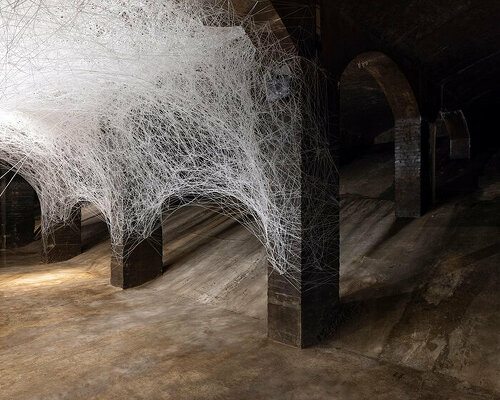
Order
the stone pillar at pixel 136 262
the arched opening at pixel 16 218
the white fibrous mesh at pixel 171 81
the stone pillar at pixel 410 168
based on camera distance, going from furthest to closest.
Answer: the arched opening at pixel 16 218 < the stone pillar at pixel 136 262 < the stone pillar at pixel 410 168 < the white fibrous mesh at pixel 171 81

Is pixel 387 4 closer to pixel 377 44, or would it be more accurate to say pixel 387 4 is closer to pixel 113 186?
pixel 377 44

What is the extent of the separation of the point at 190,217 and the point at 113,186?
337 centimetres

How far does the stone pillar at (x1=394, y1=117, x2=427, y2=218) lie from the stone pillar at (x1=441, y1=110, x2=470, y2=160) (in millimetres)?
2852

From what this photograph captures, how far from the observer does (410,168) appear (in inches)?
282

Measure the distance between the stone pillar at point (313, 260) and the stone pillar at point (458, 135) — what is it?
6.33 metres

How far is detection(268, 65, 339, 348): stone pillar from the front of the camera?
13.7 feet

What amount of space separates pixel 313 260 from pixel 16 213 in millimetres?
11630

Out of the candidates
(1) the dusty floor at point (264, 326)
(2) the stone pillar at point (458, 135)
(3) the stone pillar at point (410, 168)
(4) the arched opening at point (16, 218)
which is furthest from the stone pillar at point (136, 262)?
(2) the stone pillar at point (458, 135)

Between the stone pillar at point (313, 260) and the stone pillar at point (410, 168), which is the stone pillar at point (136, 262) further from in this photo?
the stone pillar at point (410, 168)

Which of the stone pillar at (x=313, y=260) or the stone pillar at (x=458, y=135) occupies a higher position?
the stone pillar at (x=458, y=135)

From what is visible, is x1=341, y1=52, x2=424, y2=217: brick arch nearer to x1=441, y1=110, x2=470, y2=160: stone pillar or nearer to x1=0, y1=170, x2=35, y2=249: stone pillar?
x1=441, y1=110, x2=470, y2=160: stone pillar

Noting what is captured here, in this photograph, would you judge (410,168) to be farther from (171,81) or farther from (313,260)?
(171,81)

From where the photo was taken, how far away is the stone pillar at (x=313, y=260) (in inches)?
164

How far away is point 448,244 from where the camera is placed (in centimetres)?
560
